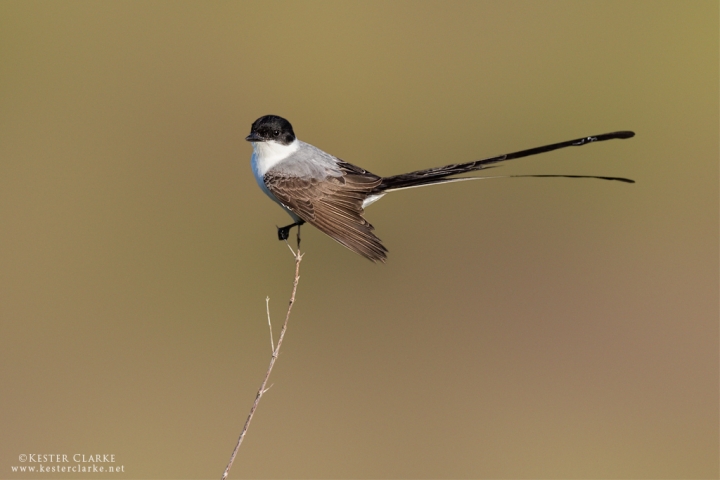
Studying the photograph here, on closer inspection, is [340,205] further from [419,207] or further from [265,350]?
[419,207]

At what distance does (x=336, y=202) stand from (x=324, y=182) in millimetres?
168

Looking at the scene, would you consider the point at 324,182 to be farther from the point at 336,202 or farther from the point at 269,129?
the point at 269,129

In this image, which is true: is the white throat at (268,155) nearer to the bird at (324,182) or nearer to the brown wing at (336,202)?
the bird at (324,182)

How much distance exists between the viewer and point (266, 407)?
675cm

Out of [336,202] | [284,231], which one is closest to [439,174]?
[336,202]

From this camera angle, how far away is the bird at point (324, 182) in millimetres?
3824

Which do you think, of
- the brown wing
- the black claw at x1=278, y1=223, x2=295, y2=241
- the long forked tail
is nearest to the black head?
the brown wing

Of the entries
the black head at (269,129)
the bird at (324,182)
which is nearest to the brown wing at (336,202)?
the bird at (324,182)

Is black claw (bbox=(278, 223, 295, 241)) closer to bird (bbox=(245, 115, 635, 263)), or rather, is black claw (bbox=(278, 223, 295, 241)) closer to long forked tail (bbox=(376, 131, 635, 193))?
bird (bbox=(245, 115, 635, 263))

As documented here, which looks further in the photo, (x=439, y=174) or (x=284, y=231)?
(x=284, y=231)

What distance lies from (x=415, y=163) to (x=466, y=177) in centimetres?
510

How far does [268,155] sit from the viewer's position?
4273 millimetres

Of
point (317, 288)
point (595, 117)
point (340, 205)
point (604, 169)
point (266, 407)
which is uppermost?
point (595, 117)

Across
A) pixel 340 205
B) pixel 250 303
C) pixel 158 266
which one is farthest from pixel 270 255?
pixel 340 205
